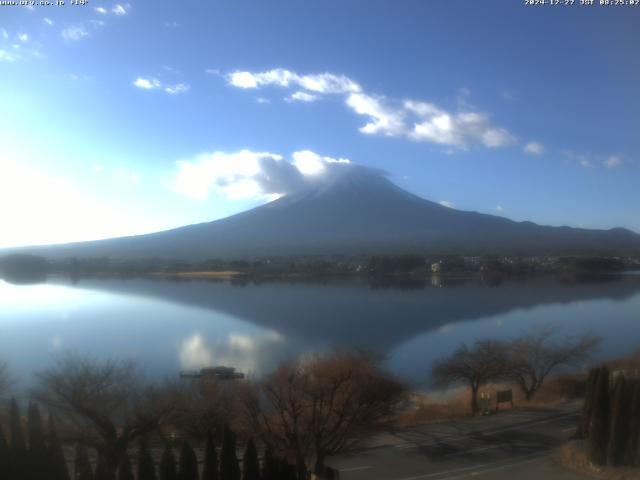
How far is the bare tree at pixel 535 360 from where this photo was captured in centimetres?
1213

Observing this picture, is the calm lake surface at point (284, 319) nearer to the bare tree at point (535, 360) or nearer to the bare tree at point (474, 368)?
the bare tree at point (474, 368)

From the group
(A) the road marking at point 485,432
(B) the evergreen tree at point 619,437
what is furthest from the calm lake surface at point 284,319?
(B) the evergreen tree at point 619,437

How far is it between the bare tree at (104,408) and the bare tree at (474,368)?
5.75m

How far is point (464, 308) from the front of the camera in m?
25.7

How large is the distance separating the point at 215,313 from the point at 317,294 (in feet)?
25.1

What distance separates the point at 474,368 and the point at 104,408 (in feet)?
23.0

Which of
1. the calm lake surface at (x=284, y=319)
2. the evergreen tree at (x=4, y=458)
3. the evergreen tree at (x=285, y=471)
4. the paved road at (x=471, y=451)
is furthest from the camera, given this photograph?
the calm lake surface at (x=284, y=319)

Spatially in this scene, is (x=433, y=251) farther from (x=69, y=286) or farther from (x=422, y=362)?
(x=422, y=362)

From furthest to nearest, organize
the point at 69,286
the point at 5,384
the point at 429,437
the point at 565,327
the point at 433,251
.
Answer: the point at 433,251 < the point at 69,286 < the point at 565,327 < the point at 5,384 < the point at 429,437

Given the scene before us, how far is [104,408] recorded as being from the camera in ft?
22.8

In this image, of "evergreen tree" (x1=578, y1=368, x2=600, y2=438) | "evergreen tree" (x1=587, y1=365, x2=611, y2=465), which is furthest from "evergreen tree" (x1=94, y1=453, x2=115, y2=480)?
"evergreen tree" (x1=578, y1=368, x2=600, y2=438)

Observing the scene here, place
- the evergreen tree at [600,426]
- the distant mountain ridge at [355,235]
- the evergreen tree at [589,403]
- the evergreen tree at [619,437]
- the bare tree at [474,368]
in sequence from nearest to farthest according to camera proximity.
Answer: the evergreen tree at [619,437] < the evergreen tree at [600,426] < the evergreen tree at [589,403] < the bare tree at [474,368] < the distant mountain ridge at [355,235]

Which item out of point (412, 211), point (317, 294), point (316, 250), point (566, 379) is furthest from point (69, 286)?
point (412, 211)

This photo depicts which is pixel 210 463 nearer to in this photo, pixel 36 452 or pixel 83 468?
pixel 83 468
